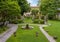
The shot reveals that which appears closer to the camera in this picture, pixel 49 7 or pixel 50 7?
pixel 50 7

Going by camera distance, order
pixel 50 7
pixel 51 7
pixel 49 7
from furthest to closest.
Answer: pixel 49 7 < pixel 50 7 < pixel 51 7

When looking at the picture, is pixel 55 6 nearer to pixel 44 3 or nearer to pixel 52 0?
pixel 52 0

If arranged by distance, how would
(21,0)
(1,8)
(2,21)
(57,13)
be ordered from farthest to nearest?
(57,13), (21,0), (2,21), (1,8)

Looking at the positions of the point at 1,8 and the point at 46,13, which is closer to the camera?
the point at 1,8

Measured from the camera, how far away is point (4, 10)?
25.4 meters

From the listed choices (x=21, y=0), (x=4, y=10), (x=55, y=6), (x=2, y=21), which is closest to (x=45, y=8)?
(x=55, y=6)

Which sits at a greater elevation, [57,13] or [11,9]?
[11,9]

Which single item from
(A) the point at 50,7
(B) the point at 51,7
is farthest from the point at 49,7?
(B) the point at 51,7

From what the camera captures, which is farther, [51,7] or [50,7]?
[50,7]

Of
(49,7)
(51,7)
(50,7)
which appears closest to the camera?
(51,7)

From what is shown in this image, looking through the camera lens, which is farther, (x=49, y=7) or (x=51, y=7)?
(x=49, y=7)

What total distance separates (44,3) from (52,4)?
5167 millimetres

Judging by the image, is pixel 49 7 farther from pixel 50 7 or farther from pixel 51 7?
pixel 51 7

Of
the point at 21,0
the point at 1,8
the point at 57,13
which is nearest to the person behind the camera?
the point at 1,8
